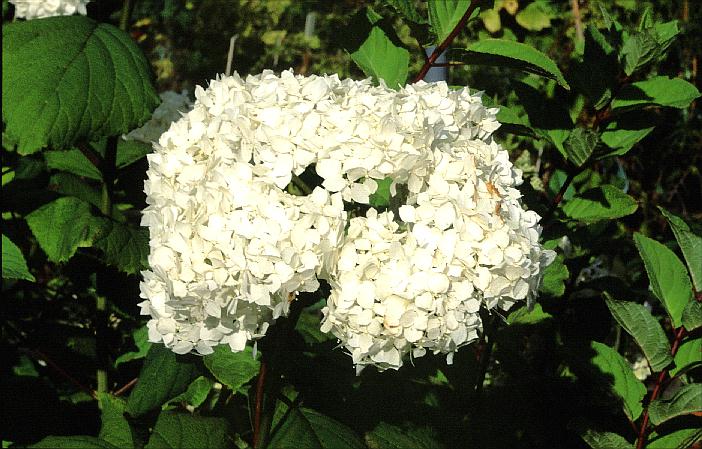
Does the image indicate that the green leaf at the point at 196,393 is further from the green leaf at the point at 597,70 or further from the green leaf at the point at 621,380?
the green leaf at the point at 597,70

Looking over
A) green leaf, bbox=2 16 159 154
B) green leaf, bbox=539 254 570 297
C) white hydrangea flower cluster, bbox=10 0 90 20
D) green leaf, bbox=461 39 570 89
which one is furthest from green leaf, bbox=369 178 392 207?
white hydrangea flower cluster, bbox=10 0 90 20

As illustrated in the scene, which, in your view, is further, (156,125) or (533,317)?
(156,125)

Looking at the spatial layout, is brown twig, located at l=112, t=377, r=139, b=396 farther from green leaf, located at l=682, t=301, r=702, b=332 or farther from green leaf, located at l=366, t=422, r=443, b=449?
green leaf, located at l=682, t=301, r=702, b=332

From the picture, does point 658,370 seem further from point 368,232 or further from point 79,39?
point 79,39

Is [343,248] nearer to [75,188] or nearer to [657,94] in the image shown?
[657,94]

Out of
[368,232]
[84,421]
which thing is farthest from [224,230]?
[84,421]

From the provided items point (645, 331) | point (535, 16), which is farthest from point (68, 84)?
point (535, 16)

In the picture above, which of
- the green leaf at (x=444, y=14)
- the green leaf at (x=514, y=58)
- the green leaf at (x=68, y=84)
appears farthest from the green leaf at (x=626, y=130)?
the green leaf at (x=68, y=84)
